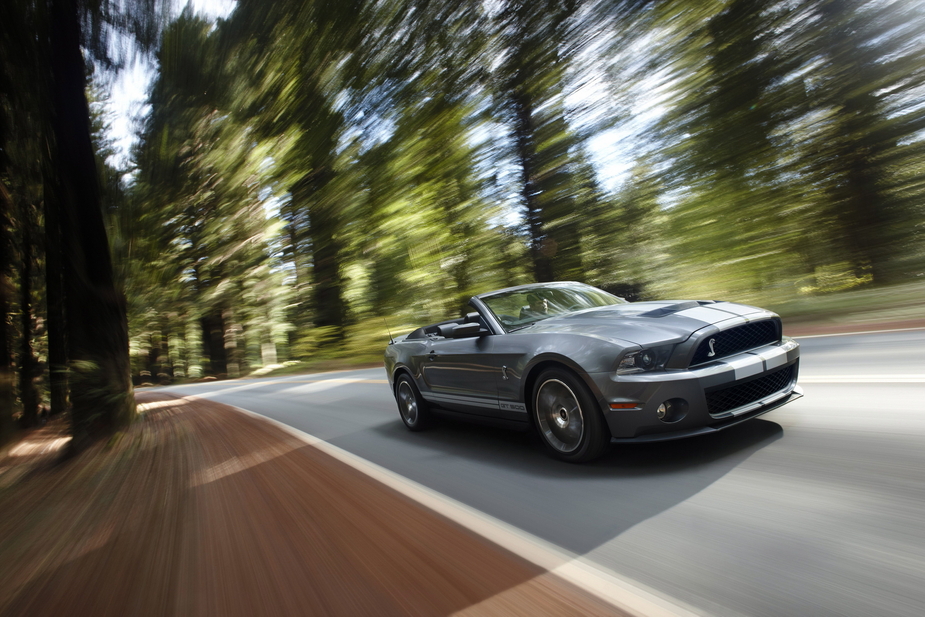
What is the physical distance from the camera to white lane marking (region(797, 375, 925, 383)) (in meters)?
4.69

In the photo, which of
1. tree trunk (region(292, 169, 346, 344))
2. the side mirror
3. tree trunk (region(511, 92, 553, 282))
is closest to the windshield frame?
the side mirror

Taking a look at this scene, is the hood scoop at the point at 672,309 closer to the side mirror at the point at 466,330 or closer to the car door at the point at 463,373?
the car door at the point at 463,373

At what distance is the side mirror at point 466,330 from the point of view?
4820 millimetres

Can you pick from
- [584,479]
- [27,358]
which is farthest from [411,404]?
[27,358]

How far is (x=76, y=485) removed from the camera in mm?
6133

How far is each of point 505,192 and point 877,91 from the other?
421 inches

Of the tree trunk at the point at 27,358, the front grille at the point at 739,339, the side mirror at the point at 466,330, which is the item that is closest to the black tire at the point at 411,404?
the side mirror at the point at 466,330

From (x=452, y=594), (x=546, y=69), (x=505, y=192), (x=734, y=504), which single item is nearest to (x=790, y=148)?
(x=546, y=69)

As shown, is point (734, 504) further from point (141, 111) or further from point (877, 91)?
point (877, 91)

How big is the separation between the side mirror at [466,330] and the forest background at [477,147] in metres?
1.81

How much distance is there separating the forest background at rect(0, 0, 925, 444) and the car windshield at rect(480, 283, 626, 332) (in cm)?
170

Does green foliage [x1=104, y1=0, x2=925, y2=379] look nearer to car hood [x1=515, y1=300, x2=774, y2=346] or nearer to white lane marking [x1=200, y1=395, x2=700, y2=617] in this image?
car hood [x1=515, y1=300, x2=774, y2=346]

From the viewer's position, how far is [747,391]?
12.3ft

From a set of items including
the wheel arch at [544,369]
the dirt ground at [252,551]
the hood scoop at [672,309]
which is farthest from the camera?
the hood scoop at [672,309]
